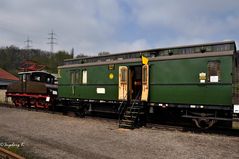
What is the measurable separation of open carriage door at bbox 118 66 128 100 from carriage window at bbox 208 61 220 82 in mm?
4699

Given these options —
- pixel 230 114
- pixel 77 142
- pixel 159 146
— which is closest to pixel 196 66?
pixel 230 114

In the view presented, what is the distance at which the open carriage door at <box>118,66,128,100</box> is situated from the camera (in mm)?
15977

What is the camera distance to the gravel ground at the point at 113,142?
877 cm

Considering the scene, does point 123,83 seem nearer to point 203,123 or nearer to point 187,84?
point 187,84

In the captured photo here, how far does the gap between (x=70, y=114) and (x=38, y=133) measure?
777 cm

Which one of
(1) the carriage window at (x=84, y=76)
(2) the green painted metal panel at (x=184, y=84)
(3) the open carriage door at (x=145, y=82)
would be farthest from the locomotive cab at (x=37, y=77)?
(3) the open carriage door at (x=145, y=82)

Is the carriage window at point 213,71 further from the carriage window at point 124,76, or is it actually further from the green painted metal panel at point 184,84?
the carriage window at point 124,76

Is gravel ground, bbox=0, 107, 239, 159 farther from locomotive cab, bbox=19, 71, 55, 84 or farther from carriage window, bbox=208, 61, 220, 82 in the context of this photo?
locomotive cab, bbox=19, 71, 55, 84

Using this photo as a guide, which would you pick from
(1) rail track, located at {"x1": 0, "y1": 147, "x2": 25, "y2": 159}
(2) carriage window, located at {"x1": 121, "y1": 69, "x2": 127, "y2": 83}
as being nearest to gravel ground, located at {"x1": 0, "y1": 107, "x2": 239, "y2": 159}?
(1) rail track, located at {"x1": 0, "y1": 147, "x2": 25, "y2": 159}

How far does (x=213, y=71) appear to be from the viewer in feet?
41.6

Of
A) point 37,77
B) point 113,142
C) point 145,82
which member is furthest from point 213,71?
point 37,77

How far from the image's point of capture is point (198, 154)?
896 cm

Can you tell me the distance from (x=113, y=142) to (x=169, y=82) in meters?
4.89

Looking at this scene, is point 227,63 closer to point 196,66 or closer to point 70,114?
point 196,66
